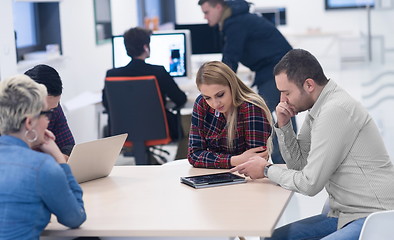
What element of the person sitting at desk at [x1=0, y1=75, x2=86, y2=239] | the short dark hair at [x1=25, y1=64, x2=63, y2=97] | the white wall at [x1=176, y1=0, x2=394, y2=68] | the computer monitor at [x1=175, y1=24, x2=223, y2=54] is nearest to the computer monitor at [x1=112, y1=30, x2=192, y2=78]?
the computer monitor at [x1=175, y1=24, x2=223, y2=54]

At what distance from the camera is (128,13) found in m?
9.10

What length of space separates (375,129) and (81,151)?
1.12 metres

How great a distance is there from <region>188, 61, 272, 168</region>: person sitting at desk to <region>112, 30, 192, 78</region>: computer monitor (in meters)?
2.69

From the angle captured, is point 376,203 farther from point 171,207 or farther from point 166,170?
point 166,170

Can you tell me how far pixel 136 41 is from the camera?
17.0ft

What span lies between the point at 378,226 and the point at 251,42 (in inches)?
122

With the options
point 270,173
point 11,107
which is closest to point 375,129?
point 270,173

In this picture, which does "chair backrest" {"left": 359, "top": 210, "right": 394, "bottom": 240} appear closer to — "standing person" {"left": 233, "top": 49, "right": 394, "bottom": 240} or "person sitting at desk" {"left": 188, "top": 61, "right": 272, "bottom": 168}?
"standing person" {"left": 233, "top": 49, "right": 394, "bottom": 240}

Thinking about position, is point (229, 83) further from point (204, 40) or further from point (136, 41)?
point (204, 40)

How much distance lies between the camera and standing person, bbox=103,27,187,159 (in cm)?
513

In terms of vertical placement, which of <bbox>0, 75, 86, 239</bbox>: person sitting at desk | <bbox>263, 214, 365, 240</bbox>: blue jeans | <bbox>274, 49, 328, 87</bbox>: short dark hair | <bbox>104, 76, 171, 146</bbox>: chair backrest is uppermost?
<bbox>274, 49, 328, 87</bbox>: short dark hair

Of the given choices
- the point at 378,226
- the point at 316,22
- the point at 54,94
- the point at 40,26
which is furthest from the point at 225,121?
the point at 316,22

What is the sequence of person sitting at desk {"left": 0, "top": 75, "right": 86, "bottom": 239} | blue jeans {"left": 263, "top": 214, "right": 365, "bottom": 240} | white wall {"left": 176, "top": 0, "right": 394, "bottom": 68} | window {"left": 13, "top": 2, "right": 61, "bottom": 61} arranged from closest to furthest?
1. person sitting at desk {"left": 0, "top": 75, "right": 86, "bottom": 239}
2. blue jeans {"left": 263, "top": 214, "right": 365, "bottom": 240}
3. window {"left": 13, "top": 2, "right": 61, "bottom": 61}
4. white wall {"left": 176, "top": 0, "right": 394, "bottom": 68}

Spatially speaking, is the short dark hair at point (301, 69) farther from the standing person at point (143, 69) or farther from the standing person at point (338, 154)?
the standing person at point (143, 69)
